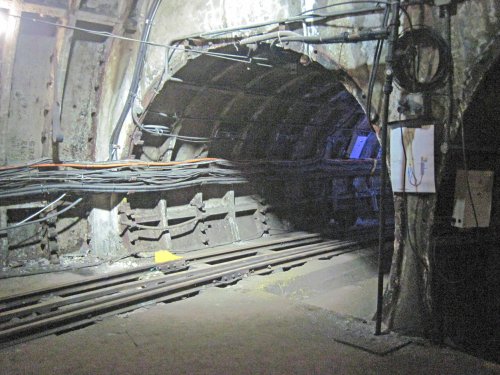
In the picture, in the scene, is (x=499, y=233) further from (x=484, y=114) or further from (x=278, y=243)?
(x=278, y=243)

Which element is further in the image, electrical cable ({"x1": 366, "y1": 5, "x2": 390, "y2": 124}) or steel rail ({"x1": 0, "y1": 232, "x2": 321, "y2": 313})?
steel rail ({"x1": 0, "y1": 232, "x2": 321, "y2": 313})

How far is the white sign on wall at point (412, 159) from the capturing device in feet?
12.2

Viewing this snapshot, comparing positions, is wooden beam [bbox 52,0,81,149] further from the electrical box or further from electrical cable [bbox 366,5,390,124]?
the electrical box

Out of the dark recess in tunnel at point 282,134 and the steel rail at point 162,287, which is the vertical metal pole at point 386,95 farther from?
the steel rail at point 162,287

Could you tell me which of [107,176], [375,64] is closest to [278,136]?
[107,176]

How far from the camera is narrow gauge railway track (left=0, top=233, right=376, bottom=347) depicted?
426cm

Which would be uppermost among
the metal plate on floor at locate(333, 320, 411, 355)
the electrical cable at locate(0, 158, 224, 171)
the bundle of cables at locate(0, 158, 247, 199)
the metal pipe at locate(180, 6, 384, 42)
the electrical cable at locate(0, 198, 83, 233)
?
the metal pipe at locate(180, 6, 384, 42)

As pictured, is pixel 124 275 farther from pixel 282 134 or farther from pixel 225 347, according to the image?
pixel 282 134

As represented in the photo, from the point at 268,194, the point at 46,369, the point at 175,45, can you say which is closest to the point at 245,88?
the point at 175,45

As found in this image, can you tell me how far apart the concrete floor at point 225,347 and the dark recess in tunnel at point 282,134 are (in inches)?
121

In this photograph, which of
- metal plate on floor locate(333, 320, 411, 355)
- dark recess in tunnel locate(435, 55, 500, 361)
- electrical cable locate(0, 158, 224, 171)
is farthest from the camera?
electrical cable locate(0, 158, 224, 171)

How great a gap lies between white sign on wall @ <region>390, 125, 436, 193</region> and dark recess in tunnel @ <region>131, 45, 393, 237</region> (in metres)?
2.12

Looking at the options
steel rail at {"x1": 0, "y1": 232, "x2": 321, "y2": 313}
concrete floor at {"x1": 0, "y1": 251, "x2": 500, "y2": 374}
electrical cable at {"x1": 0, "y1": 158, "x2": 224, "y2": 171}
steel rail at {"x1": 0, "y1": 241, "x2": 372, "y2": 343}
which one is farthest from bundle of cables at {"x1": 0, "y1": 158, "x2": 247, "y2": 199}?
concrete floor at {"x1": 0, "y1": 251, "x2": 500, "y2": 374}

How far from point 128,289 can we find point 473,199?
393 centimetres
